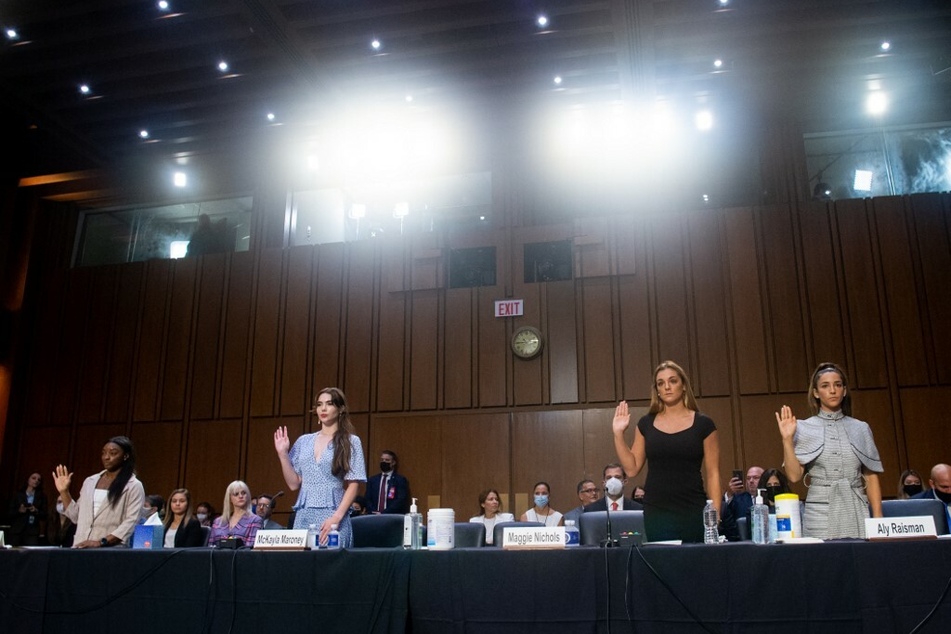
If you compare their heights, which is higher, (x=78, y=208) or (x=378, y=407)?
(x=78, y=208)

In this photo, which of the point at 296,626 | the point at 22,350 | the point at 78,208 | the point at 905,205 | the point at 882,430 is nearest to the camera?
the point at 296,626

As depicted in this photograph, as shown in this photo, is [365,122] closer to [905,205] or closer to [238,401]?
[238,401]

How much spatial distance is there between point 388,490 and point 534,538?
19.7 ft

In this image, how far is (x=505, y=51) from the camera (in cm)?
883

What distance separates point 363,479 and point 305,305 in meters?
6.22

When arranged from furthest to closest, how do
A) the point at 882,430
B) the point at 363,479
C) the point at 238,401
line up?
the point at 238,401 → the point at 882,430 → the point at 363,479

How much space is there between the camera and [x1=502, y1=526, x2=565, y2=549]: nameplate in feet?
8.59

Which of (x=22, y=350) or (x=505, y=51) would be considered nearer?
(x=505, y=51)

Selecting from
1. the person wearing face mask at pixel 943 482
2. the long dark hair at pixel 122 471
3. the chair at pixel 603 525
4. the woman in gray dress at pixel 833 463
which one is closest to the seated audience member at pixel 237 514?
the long dark hair at pixel 122 471

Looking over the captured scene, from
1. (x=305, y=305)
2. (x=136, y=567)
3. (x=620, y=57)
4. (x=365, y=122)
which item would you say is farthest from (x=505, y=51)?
(x=136, y=567)

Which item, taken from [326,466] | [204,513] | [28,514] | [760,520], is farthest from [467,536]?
[28,514]

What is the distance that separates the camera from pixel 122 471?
4.15 m

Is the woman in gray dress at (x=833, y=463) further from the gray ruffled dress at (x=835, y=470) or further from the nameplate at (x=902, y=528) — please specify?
the nameplate at (x=902, y=528)

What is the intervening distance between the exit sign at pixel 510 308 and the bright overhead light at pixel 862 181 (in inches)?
155
